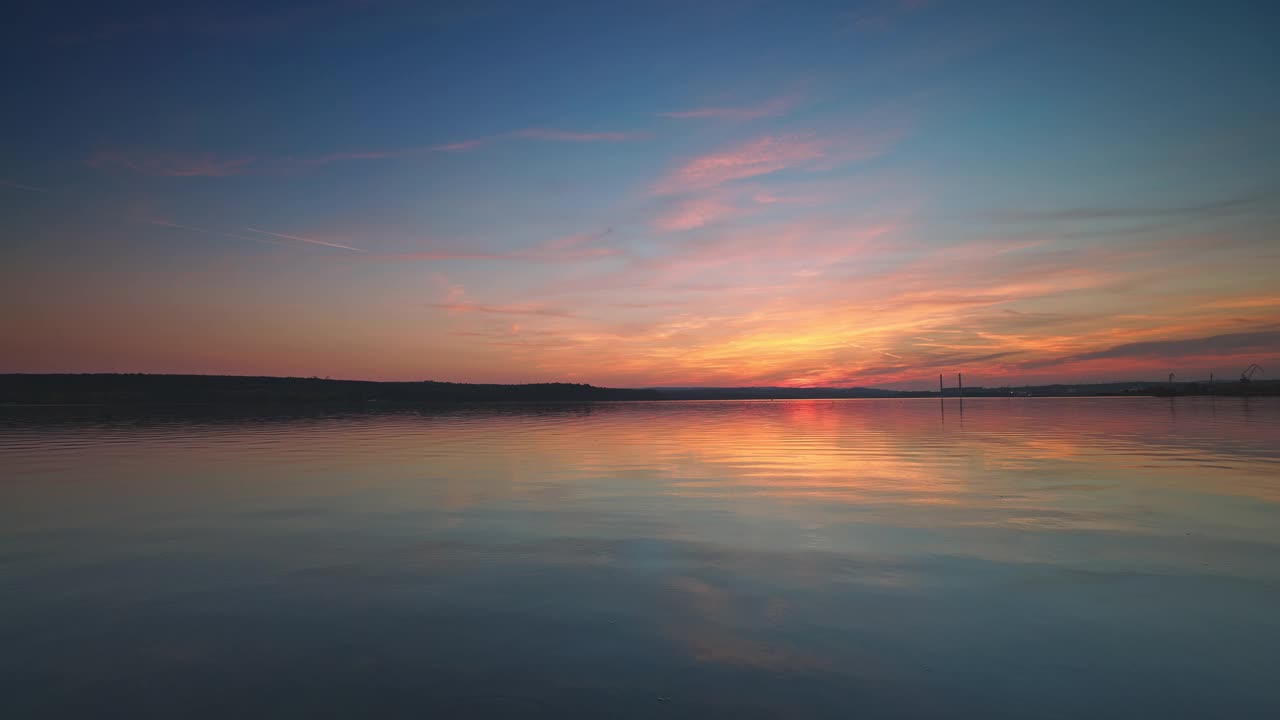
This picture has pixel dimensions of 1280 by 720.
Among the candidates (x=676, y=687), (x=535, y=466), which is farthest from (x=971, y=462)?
(x=676, y=687)

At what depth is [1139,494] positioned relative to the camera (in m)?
16.3

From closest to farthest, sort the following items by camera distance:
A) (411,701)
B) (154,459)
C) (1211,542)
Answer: (411,701) < (1211,542) < (154,459)

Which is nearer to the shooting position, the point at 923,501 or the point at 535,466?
the point at 923,501

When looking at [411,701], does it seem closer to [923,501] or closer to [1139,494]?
[923,501]

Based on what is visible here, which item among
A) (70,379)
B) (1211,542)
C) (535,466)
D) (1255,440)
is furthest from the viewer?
(70,379)

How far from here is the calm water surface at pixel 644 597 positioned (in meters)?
5.91

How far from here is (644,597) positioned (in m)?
8.72

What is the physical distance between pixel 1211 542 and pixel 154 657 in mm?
15474

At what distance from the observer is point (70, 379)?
592 ft

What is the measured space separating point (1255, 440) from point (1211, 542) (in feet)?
87.6

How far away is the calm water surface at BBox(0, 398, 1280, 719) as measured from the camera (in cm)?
591

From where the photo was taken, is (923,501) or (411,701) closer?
(411,701)

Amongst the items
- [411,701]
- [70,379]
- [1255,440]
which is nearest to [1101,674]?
[411,701]

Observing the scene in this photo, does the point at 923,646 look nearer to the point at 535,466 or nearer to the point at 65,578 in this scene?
the point at 65,578
